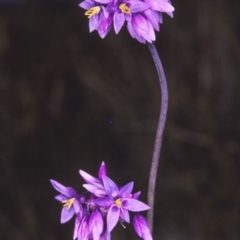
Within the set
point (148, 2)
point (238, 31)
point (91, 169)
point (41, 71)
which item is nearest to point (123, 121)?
point (91, 169)

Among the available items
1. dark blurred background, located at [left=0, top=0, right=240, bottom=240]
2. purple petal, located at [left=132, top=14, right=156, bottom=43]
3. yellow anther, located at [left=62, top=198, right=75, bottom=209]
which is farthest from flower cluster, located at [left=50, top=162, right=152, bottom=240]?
dark blurred background, located at [left=0, top=0, right=240, bottom=240]

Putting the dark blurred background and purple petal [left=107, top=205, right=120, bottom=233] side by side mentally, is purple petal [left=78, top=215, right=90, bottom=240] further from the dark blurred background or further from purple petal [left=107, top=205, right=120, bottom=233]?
the dark blurred background

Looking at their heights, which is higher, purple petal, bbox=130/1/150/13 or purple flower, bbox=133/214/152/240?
purple petal, bbox=130/1/150/13

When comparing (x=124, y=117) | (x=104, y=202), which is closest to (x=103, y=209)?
(x=104, y=202)

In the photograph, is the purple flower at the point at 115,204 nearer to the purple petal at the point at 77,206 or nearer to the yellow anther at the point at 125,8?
the purple petal at the point at 77,206

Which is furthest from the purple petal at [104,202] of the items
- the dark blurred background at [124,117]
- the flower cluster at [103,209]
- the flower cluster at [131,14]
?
the dark blurred background at [124,117]

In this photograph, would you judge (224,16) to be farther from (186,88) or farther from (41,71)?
(41,71)

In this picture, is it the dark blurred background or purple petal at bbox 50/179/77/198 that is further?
the dark blurred background
